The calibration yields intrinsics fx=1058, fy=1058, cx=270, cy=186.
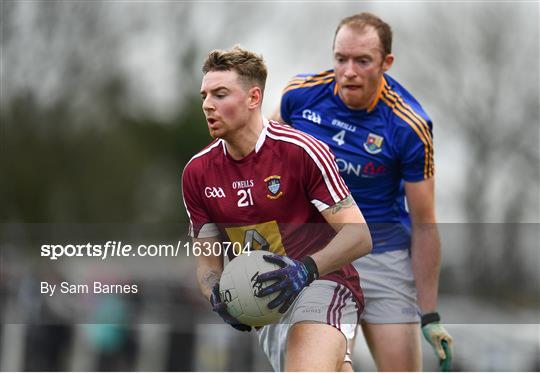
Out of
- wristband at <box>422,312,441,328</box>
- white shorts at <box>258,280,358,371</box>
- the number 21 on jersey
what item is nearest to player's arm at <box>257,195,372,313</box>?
white shorts at <box>258,280,358,371</box>

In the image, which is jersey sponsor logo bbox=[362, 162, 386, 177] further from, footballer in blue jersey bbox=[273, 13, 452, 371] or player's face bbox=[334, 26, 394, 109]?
player's face bbox=[334, 26, 394, 109]

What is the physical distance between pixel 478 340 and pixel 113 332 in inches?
203

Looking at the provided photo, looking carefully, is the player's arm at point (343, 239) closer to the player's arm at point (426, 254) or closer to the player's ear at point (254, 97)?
the player's ear at point (254, 97)

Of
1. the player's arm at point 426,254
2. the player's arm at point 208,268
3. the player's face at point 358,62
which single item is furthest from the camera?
the player's arm at point 426,254

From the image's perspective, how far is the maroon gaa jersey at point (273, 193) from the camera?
6238 mm

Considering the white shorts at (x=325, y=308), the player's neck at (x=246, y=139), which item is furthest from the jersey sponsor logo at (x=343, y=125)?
the white shorts at (x=325, y=308)

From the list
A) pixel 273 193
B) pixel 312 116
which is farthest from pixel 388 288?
pixel 273 193

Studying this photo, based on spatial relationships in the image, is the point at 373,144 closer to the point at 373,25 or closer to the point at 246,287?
the point at 373,25

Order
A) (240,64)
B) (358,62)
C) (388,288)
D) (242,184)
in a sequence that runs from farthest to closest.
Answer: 1. (388,288)
2. (358,62)
3. (242,184)
4. (240,64)

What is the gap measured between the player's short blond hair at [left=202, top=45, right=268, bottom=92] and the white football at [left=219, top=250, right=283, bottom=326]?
103 centimetres

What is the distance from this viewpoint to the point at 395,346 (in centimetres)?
759

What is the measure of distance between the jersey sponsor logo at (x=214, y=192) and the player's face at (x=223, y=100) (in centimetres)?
37

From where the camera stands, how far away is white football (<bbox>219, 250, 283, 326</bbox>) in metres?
6.05

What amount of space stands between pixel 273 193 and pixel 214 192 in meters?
0.38
